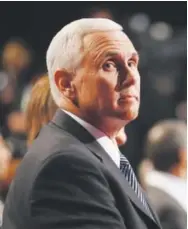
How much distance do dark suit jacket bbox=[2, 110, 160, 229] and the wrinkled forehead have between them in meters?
0.14

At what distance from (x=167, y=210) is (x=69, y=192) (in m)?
0.81

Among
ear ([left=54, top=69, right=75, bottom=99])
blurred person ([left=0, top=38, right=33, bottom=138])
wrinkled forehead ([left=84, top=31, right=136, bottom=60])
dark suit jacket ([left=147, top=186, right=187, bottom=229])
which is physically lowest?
dark suit jacket ([left=147, top=186, right=187, bottom=229])

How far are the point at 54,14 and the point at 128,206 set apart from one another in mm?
743

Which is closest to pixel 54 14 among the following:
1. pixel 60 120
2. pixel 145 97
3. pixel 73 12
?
pixel 73 12

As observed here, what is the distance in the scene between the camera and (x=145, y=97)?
1793mm

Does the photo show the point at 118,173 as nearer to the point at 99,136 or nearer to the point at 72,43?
the point at 99,136

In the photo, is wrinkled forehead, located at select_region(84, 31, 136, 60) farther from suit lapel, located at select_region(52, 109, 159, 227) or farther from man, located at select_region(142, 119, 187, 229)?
man, located at select_region(142, 119, 187, 229)

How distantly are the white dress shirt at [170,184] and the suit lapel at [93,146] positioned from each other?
71 cm

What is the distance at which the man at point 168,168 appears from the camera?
1.64 m

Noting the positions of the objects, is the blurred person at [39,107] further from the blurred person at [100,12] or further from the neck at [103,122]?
the blurred person at [100,12]

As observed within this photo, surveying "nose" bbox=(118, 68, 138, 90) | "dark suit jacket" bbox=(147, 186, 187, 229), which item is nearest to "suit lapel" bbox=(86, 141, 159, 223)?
"nose" bbox=(118, 68, 138, 90)

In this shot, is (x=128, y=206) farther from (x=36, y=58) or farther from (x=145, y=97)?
(x=145, y=97)

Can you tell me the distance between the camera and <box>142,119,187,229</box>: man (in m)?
1.64

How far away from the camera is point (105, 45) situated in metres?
0.96
